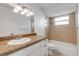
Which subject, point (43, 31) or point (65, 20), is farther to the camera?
point (43, 31)

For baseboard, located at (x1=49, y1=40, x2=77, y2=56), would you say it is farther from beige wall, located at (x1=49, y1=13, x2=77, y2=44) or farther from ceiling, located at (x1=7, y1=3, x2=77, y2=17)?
ceiling, located at (x1=7, y1=3, x2=77, y2=17)

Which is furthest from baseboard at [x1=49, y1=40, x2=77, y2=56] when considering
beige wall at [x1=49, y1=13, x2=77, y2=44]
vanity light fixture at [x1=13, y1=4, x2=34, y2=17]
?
vanity light fixture at [x1=13, y1=4, x2=34, y2=17]

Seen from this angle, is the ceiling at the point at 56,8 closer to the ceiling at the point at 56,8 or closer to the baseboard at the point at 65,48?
the ceiling at the point at 56,8

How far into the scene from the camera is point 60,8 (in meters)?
1.19

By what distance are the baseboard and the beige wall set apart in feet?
0.20

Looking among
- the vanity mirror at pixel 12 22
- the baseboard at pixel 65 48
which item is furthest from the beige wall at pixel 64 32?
the vanity mirror at pixel 12 22

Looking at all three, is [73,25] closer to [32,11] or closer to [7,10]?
[32,11]

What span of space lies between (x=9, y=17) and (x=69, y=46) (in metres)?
1.00

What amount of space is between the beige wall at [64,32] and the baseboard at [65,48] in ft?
0.20

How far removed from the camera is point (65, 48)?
123cm

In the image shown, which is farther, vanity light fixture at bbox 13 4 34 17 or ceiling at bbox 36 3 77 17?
vanity light fixture at bbox 13 4 34 17

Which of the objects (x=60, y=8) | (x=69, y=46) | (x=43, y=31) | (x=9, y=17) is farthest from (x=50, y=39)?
(x=9, y=17)

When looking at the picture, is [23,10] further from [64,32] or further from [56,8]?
[64,32]

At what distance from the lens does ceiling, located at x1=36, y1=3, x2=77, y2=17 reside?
3.75 feet
